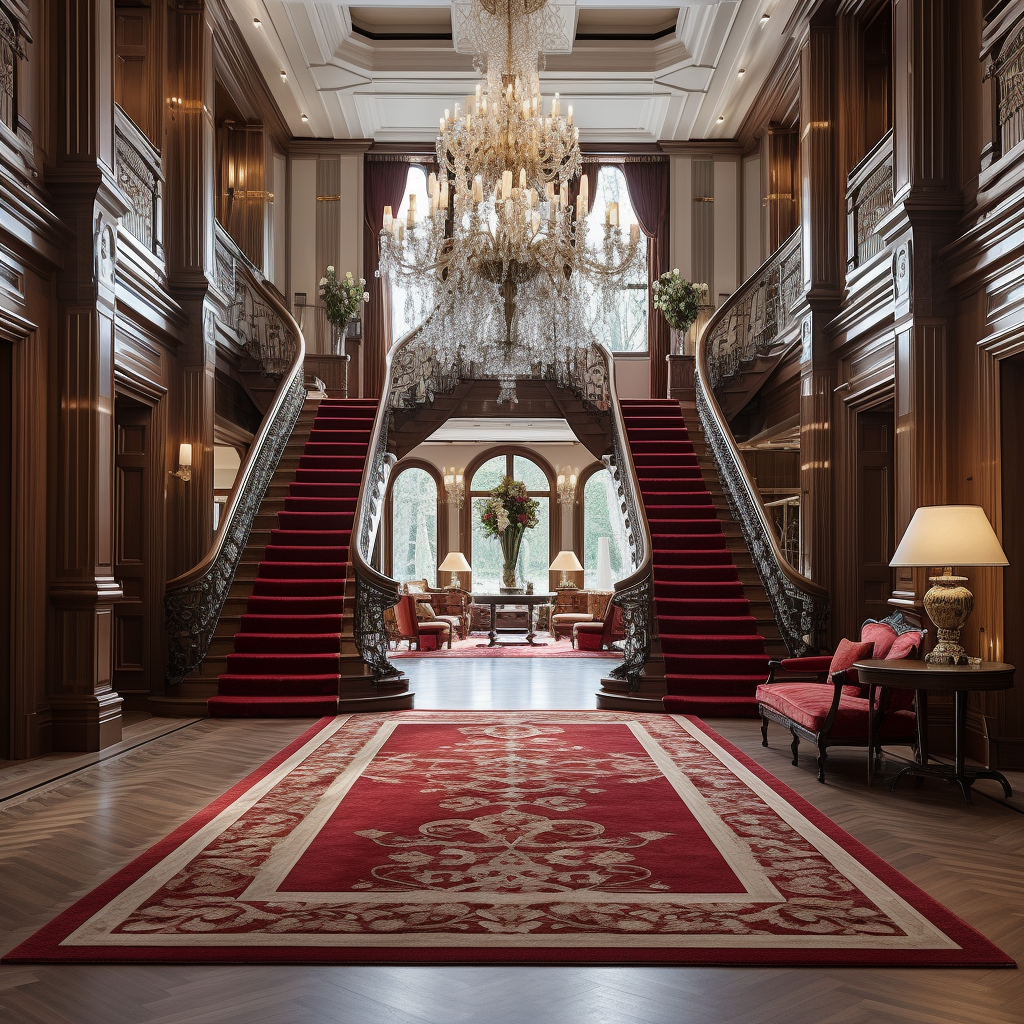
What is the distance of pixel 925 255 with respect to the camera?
6992 millimetres

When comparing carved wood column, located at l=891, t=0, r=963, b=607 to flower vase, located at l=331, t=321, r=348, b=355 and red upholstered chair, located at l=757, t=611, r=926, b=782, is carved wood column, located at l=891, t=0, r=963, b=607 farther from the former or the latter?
flower vase, located at l=331, t=321, r=348, b=355

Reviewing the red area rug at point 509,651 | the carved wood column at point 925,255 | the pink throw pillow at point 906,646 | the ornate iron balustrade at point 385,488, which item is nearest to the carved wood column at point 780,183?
the ornate iron balustrade at point 385,488

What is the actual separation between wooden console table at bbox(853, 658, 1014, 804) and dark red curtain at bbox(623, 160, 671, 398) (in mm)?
10293

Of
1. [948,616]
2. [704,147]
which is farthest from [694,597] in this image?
[704,147]

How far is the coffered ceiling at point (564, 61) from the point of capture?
11695mm

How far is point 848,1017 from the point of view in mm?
2832

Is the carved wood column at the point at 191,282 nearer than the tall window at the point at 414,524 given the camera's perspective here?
Yes

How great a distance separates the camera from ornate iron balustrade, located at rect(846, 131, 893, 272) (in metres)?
8.77

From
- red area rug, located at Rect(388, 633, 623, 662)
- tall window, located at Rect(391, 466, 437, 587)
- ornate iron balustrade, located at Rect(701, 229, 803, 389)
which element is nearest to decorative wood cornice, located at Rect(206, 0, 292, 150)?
ornate iron balustrade, located at Rect(701, 229, 803, 389)

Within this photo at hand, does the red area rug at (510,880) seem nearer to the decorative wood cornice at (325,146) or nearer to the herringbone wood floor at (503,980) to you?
the herringbone wood floor at (503,980)

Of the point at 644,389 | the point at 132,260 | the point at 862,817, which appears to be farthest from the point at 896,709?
the point at 644,389

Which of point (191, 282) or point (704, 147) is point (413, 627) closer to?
point (191, 282)

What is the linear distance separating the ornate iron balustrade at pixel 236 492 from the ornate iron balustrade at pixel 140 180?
99 cm

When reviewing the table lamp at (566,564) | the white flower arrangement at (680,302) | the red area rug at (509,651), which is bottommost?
the red area rug at (509,651)
